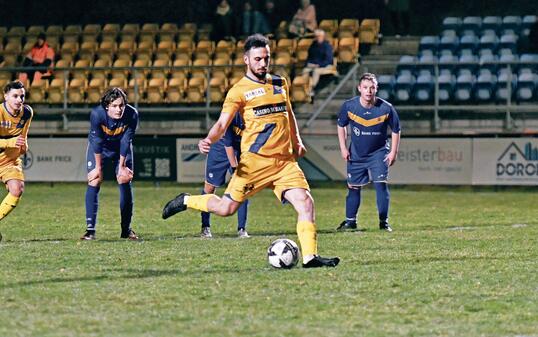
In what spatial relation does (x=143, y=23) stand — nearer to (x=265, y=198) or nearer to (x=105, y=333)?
(x=265, y=198)

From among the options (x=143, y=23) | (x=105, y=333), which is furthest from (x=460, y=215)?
(x=143, y=23)

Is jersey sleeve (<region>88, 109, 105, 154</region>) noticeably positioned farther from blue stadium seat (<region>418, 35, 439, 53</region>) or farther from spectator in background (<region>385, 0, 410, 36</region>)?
spectator in background (<region>385, 0, 410, 36</region>)

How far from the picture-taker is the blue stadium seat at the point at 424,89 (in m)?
24.2

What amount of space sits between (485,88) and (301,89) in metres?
3.91

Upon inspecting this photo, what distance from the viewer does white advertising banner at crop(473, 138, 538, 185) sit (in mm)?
22219

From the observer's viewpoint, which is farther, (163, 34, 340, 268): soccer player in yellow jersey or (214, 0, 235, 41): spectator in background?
(214, 0, 235, 41): spectator in background

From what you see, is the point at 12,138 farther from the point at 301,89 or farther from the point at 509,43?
the point at 509,43

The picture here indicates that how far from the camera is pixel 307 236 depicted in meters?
9.95

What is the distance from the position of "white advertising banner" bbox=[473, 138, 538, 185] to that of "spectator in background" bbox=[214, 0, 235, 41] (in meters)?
7.76

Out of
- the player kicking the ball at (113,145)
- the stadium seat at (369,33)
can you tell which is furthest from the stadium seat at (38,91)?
the player kicking the ball at (113,145)

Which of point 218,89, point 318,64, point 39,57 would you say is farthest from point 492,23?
point 39,57

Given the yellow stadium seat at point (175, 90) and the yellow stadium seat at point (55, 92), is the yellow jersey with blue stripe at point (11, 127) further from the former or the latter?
the yellow stadium seat at point (55, 92)

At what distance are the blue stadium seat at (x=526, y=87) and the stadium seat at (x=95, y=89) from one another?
9.55 m

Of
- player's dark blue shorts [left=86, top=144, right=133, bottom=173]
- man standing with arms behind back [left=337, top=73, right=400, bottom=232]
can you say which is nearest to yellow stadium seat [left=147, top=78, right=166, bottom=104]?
man standing with arms behind back [left=337, top=73, right=400, bottom=232]
